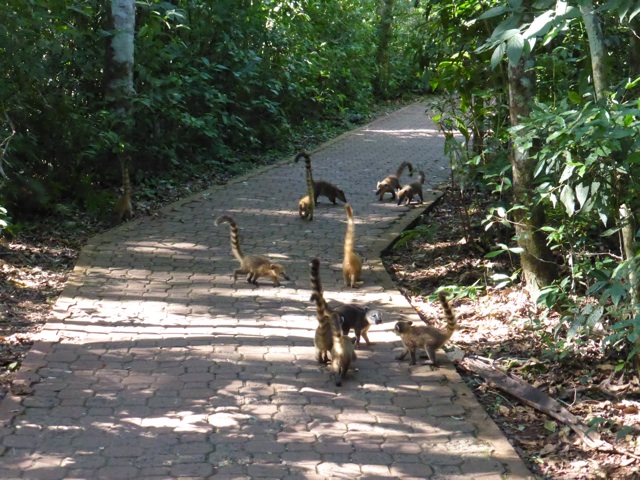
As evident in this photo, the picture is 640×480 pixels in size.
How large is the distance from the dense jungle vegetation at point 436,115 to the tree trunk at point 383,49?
6.44 m

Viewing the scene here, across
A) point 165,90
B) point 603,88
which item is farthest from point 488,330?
point 165,90

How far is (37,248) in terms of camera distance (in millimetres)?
9977

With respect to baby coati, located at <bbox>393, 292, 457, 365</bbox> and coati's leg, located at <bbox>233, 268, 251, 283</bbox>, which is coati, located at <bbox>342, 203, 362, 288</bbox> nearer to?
coati's leg, located at <bbox>233, 268, 251, 283</bbox>

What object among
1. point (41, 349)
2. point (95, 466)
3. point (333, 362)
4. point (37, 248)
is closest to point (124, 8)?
point (37, 248)

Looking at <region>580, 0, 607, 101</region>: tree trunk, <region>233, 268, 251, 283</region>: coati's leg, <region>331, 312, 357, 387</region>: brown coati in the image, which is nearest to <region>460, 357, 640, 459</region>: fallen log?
<region>331, 312, 357, 387</region>: brown coati

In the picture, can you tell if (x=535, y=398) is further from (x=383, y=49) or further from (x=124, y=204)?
(x=383, y=49)

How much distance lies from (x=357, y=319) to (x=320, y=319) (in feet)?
1.82

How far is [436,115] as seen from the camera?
9.84m

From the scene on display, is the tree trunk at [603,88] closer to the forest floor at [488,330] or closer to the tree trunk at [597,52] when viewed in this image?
the tree trunk at [597,52]

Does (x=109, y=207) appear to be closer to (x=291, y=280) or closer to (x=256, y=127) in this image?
(x=291, y=280)

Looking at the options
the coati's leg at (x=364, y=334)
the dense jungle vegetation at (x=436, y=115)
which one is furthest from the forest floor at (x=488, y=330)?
the coati's leg at (x=364, y=334)

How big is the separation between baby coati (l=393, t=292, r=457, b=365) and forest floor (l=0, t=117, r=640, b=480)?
12.3 inches

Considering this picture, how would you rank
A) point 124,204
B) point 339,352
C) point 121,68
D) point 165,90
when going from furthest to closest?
1. point 165,90
2. point 121,68
3. point 124,204
4. point 339,352

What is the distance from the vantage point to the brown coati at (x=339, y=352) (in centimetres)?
627
